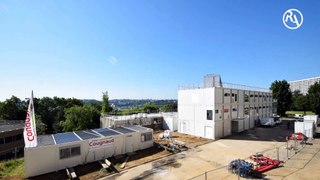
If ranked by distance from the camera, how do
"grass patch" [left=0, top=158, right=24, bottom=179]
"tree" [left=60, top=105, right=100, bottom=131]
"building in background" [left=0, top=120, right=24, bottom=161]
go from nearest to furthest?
"grass patch" [left=0, top=158, right=24, bottom=179] < "building in background" [left=0, top=120, right=24, bottom=161] < "tree" [left=60, top=105, right=100, bottom=131]

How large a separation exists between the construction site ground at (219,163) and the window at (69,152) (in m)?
4.51

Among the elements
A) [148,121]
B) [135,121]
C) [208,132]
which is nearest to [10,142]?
[135,121]

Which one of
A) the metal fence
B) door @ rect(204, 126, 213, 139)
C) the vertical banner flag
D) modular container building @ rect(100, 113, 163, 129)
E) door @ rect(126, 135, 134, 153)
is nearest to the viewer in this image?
the metal fence

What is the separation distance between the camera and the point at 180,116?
36000 millimetres

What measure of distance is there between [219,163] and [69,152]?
1403 cm

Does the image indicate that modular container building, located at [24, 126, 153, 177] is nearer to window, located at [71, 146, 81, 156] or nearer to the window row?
window, located at [71, 146, 81, 156]

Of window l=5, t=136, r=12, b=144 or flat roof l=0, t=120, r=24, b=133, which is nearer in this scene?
window l=5, t=136, r=12, b=144

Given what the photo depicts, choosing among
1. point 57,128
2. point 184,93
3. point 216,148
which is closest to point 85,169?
point 216,148

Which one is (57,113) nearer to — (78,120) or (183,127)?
(78,120)

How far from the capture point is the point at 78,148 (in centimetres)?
1903

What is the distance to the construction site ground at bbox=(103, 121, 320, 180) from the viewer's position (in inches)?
640

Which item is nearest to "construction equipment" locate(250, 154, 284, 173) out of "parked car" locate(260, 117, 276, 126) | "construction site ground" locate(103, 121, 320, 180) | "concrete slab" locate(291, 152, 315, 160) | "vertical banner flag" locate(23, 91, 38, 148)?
"construction site ground" locate(103, 121, 320, 180)

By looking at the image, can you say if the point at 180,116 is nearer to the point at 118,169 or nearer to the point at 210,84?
the point at 210,84

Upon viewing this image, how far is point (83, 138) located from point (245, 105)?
1188 inches
